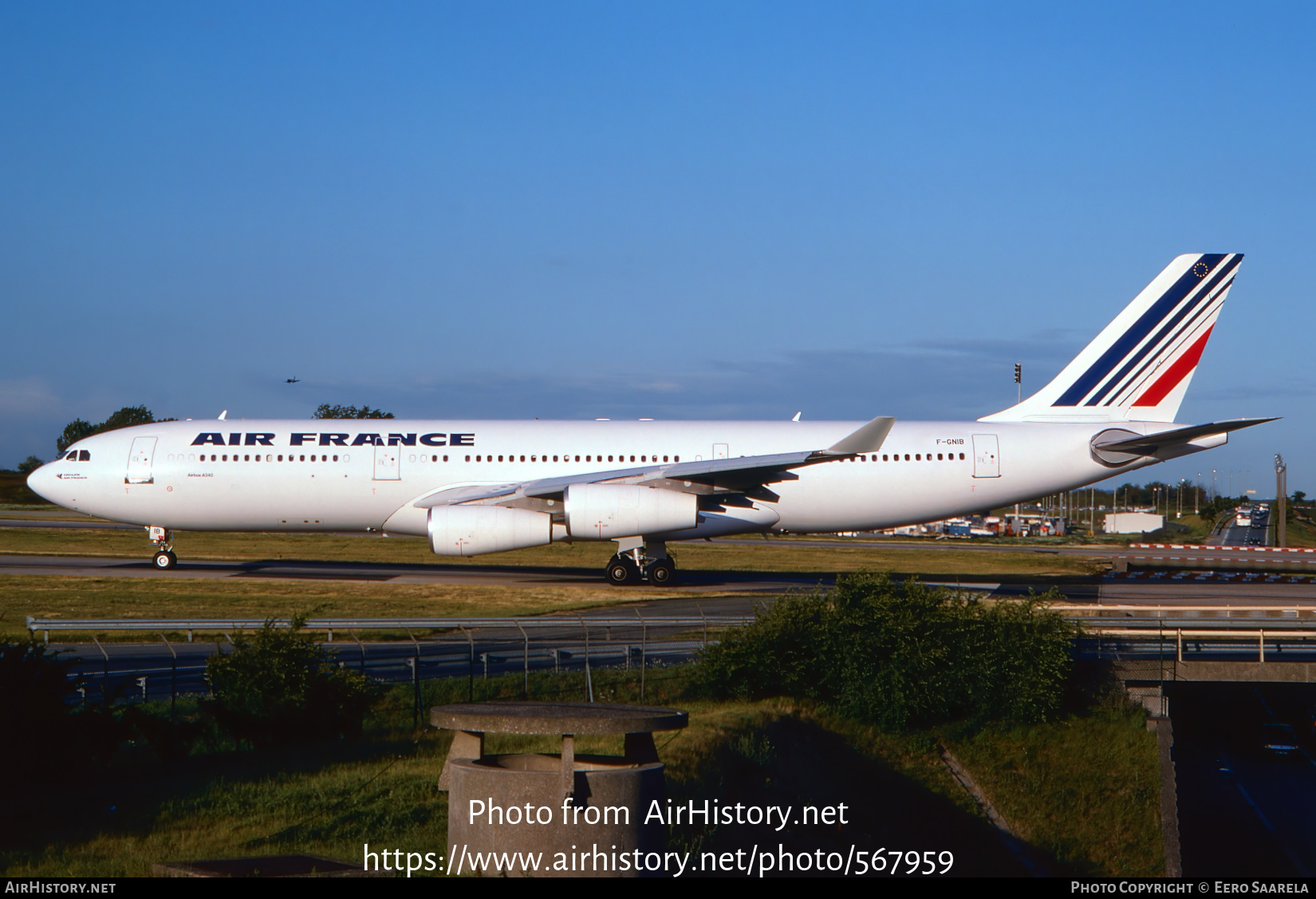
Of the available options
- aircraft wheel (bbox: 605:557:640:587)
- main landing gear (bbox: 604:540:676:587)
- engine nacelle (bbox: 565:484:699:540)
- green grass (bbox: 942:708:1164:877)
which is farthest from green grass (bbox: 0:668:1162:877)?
aircraft wheel (bbox: 605:557:640:587)

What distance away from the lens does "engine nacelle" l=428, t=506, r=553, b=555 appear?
1143 inches

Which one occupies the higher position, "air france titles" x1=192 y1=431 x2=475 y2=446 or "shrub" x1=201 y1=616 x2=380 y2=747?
"air france titles" x1=192 y1=431 x2=475 y2=446

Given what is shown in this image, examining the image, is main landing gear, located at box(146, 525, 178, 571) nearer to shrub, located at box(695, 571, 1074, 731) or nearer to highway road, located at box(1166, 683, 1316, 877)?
shrub, located at box(695, 571, 1074, 731)

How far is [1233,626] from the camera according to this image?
2280 centimetres

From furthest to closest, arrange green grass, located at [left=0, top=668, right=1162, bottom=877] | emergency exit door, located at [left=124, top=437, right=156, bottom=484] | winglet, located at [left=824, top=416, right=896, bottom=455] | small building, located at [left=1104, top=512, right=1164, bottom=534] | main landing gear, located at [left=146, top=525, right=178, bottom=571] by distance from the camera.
Result: small building, located at [left=1104, top=512, right=1164, bottom=534] < main landing gear, located at [left=146, top=525, right=178, bottom=571] < emergency exit door, located at [left=124, top=437, right=156, bottom=484] < winglet, located at [left=824, top=416, right=896, bottom=455] < green grass, located at [left=0, top=668, right=1162, bottom=877]

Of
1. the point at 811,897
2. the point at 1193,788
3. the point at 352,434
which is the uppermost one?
the point at 352,434

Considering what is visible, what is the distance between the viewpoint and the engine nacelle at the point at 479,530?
2903cm

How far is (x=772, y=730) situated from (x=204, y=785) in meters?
8.27

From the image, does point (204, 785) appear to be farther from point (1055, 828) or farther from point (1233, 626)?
point (1233, 626)

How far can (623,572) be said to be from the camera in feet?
104

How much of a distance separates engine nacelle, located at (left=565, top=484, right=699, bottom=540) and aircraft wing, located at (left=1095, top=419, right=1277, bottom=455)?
12.0m

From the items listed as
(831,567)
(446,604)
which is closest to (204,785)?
(446,604)

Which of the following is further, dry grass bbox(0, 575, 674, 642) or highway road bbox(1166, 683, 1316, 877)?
dry grass bbox(0, 575, 674, 642)

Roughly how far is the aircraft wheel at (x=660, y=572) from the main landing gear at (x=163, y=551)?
15149mm
